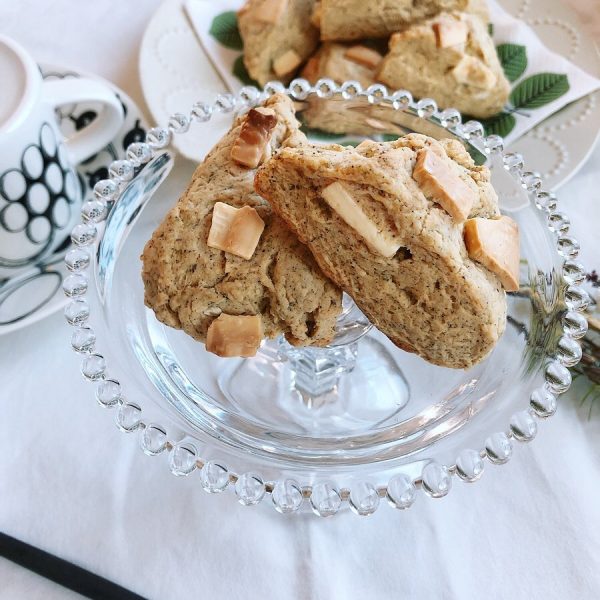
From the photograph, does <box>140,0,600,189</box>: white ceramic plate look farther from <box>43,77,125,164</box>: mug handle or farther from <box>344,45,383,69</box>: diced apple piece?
<box>344,45,383,69</box>: diced apple piece

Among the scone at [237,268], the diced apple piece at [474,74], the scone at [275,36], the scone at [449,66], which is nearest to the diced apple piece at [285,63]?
the scone at [275,36]

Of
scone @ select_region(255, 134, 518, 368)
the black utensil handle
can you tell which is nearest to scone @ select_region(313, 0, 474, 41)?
scone @ select_region(255, 134, 518, 368)

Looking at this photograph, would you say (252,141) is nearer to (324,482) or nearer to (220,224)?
(220,224)

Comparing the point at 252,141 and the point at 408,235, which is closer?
the point at 408,235

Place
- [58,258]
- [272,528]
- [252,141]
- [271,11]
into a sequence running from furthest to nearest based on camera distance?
1. [271,11]
2. [58,258]
3. [272,528]
4. [252,141]

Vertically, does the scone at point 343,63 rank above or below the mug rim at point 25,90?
above

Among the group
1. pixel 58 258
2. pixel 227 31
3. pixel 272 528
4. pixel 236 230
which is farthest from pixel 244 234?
pixel 227 31

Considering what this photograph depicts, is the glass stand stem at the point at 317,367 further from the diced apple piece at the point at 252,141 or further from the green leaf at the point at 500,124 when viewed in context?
the green leaf at the point at 500,124
